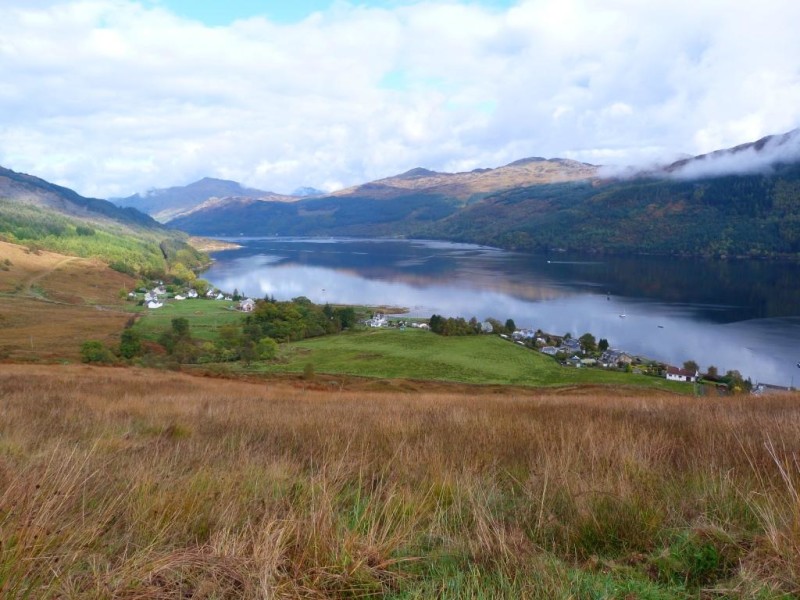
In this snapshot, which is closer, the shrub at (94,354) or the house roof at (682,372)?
the shrub at (94,354)

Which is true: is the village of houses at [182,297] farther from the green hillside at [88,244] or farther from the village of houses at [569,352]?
the green hillside at [88,244]

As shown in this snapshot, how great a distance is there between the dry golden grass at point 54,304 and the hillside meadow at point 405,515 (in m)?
34.6

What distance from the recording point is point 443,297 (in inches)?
3312

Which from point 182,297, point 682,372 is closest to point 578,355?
point 682,372

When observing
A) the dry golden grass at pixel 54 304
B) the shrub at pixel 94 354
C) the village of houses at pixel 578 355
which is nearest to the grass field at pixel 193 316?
the dry golden grass at pixel 54 304

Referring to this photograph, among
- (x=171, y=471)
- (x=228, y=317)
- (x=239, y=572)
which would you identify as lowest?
(x=228, y=317)

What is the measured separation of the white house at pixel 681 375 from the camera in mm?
38178

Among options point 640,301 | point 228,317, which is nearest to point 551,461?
point 228,317

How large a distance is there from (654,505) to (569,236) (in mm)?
182397

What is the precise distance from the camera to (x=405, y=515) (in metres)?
2.76

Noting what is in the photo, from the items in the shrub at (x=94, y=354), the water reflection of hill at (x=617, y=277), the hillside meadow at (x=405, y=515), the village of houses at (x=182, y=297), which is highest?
the hillside meadow at (x=405, y=515)

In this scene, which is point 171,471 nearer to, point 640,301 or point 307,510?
point 307,510

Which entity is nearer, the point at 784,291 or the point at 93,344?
the point at 93,344

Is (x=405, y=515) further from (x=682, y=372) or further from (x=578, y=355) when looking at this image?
(x=578, y=355)
